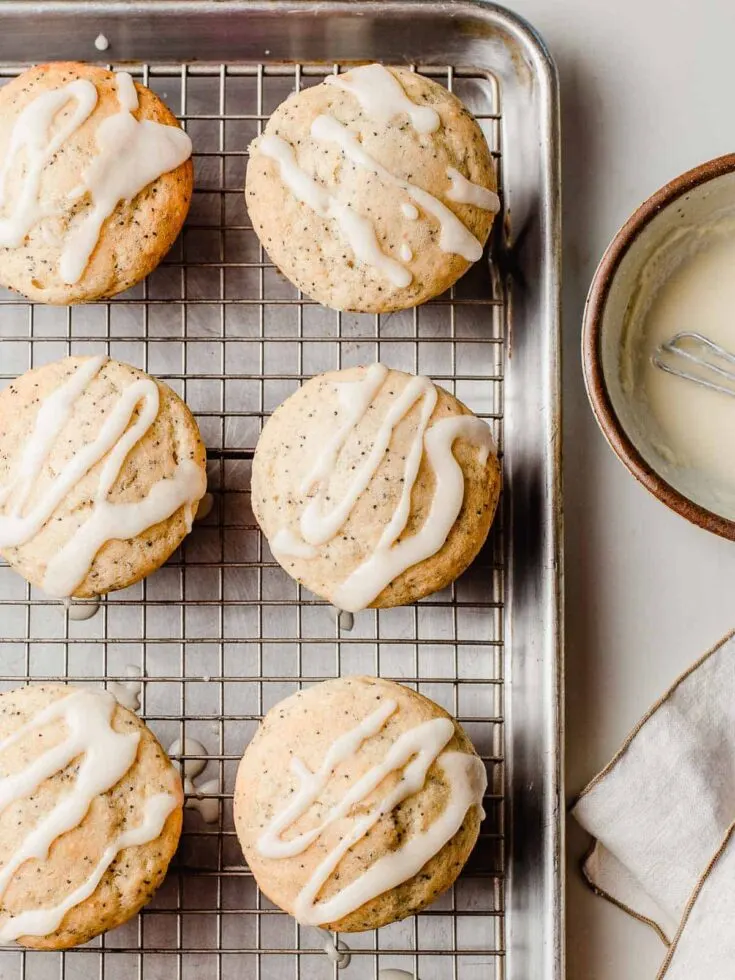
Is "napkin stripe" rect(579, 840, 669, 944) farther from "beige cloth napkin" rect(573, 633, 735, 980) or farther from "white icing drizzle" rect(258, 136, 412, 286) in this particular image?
"white icing drizzle" rect(258, 136, 412, 286)

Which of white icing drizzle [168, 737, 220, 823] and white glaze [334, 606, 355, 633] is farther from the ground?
white glaze [334, 606, 355, 633]

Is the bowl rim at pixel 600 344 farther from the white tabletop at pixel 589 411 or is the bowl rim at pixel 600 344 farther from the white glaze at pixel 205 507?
the white glaze at pixel 205 507

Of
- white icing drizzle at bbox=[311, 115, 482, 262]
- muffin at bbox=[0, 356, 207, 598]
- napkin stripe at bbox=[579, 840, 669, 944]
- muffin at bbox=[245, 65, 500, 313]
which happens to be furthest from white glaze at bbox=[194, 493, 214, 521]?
napkin stripe at bbox=[579, 840, 669, 944]

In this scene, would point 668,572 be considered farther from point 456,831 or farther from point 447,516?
point 456,831

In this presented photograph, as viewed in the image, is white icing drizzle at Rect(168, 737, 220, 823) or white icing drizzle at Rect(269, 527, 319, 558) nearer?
white icing drizzle at Rect(269, 527, 319, 558)

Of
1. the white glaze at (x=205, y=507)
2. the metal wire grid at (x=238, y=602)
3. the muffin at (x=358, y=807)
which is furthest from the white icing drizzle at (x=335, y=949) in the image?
the white glaze at (x=205, y=507)

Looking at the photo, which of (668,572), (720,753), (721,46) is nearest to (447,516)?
(668,572)

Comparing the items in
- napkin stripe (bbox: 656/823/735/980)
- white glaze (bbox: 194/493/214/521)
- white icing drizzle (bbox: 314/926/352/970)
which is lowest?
white icing drizzle (bbox: 314/926/352/970)
